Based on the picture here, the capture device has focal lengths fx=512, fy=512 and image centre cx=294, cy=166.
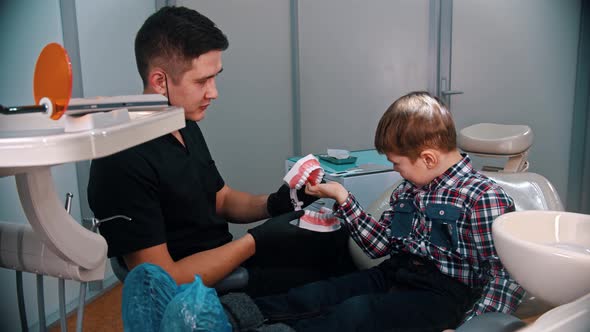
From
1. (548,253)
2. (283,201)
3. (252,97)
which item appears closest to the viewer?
(548,253)

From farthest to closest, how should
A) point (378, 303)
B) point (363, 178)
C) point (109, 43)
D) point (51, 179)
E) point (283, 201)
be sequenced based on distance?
1. point (109, 43)
2. point (363, 178)
3. point (283, 201)
4. point (378, 303)
5. point (51, 179)

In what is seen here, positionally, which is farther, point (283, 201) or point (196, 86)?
point (283, 201)

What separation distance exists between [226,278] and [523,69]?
2.41m

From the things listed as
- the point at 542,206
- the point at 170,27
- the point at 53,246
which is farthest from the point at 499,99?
the point at 53,246

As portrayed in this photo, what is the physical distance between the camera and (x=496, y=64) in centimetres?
292

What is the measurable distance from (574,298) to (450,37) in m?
2.43

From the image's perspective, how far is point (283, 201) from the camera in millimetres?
1454

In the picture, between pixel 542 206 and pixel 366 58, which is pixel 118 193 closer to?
pixel 542 206

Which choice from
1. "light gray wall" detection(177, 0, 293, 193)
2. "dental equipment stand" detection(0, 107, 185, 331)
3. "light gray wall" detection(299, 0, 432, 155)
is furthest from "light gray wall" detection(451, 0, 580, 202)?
"dental equipment stand" detection(0, 107, 185, 331)

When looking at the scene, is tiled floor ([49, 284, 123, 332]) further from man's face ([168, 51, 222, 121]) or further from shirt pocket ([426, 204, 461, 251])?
shirt pocket ([426, 204, 461, 251])

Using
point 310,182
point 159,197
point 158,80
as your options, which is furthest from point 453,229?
point 158,80

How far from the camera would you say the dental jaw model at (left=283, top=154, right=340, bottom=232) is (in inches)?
51.9

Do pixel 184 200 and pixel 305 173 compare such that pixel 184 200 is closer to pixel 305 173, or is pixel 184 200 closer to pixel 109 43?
pixel 305 173

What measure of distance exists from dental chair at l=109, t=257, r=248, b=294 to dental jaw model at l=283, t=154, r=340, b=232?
19 centimetres
